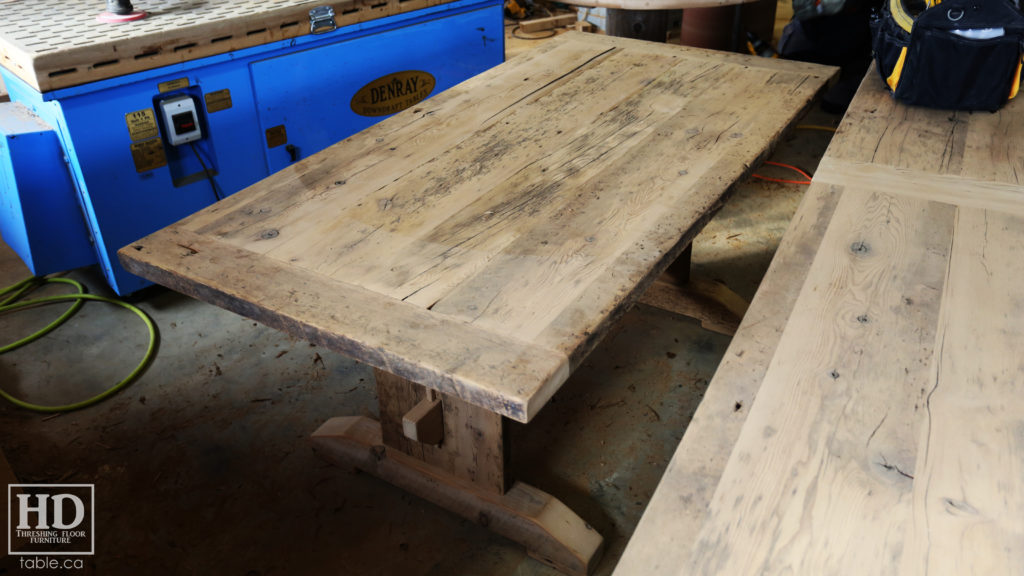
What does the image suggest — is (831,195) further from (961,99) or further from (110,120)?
(110,120)

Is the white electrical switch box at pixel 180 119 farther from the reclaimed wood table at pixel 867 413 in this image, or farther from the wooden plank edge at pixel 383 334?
the reclaimed wood table at pixel 867 413

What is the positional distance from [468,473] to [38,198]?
1.61m

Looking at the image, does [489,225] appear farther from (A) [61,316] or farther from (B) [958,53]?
(A) [61,316]

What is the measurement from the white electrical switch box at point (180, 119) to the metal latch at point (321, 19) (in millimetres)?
476

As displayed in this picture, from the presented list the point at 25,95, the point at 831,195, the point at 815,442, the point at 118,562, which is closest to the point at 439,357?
the point at 815,442

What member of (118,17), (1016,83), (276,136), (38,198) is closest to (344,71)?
(276,136)

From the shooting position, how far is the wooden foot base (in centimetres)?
167

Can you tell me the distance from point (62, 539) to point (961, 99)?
8.32 ft

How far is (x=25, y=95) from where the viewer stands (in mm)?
2373

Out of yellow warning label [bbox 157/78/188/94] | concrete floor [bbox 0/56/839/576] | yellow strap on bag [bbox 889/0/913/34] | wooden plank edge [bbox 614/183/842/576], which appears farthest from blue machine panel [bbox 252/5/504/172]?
wooden plank edge [bbox 614/183/842/576]

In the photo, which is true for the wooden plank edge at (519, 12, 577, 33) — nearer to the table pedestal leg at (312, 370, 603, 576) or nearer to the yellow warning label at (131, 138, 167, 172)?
the yellow warning label at (131, 138, 167, 172)

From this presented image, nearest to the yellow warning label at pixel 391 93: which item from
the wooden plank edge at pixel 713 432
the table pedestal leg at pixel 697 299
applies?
the table pedestal leg at pixel 697 299

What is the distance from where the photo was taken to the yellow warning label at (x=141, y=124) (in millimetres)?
2293

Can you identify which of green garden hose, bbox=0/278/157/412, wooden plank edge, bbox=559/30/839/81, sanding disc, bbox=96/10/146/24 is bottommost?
green garden hose, bbox=0/278/157/412
